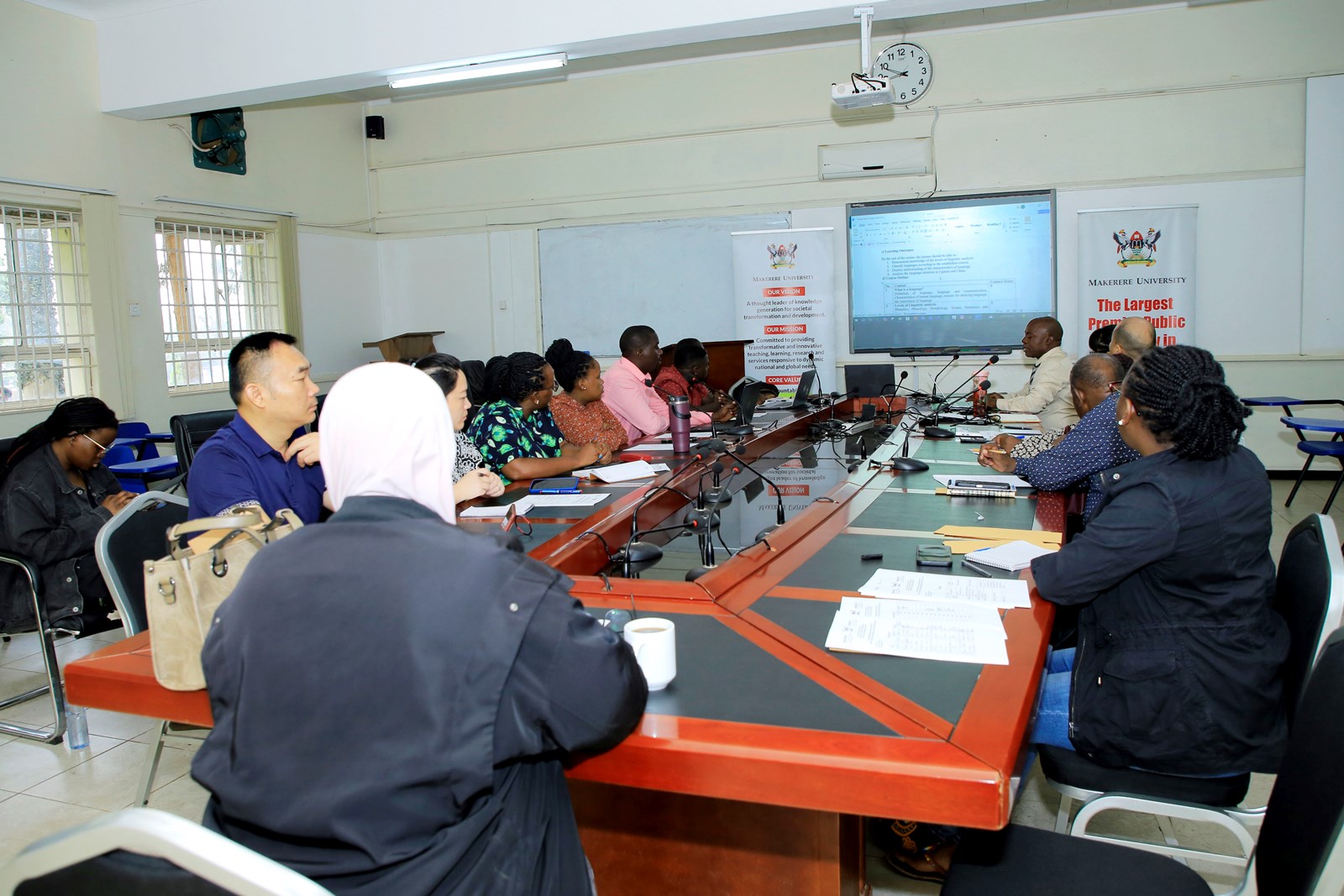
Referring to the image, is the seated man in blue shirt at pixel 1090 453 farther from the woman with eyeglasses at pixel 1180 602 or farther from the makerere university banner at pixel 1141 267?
the makerere university banner at pixel 1141 267

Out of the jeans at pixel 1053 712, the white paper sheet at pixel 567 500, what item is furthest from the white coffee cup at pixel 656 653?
the white paper sheet at pixel 567 500

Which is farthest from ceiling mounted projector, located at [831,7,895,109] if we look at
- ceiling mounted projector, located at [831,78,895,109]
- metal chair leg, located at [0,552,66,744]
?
metal chair leg, located at [0,552,66,744]

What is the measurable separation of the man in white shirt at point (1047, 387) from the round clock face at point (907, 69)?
2538mm

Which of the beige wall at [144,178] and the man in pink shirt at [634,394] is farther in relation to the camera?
the beige wall at [144,178]

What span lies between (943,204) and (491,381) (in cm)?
467

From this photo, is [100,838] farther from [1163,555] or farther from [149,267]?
[149,267]

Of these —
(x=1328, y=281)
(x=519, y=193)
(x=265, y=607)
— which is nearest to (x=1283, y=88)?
(x=1328, y=281)

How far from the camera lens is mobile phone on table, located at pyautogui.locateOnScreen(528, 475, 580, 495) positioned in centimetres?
305

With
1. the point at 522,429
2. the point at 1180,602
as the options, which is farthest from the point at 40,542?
the point at 1180,602

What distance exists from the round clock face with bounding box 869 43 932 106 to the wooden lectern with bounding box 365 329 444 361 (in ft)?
14.4

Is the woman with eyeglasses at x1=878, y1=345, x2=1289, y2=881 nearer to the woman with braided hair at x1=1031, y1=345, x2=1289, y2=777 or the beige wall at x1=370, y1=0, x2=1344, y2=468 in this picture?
the woman with braided hair at x1=1031, y1=345, x2=1289, y2=777

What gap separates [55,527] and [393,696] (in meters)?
2.75

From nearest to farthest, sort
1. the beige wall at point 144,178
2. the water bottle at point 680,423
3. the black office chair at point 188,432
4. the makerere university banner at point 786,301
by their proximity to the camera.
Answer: the water bottle at point 680,423 → the black office chair at point 188,432 → the beige wall at point 144,178 → the makerere university banner at point 786,301

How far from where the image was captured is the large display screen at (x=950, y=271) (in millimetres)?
6965
